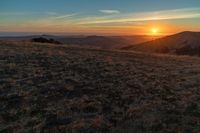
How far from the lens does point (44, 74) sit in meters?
14.0

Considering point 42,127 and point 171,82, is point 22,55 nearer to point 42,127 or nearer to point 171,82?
point 171,82

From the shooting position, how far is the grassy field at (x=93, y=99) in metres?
8.33

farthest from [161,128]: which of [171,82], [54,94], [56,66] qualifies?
[56,66]

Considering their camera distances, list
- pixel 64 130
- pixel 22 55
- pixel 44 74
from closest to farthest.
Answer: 1. pixel 64 130
2. pixel 44 74
3. pixel 22 55

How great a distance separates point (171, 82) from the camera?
14352 millimetres

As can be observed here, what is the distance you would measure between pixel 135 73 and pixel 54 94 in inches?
245

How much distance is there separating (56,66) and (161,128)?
9.11 m

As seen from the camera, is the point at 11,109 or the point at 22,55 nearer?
the point at 11,109

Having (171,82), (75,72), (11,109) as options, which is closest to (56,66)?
(75,72)

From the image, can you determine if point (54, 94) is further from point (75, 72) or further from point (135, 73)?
point (135, 73)

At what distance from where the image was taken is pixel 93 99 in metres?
10.6

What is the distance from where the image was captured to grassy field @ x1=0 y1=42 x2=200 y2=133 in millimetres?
8328

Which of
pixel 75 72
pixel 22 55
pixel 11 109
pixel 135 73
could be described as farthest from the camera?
pixel 22 55

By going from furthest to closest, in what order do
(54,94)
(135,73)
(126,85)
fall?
1. (135,73)
2. (126,85)
3. (54,94)
